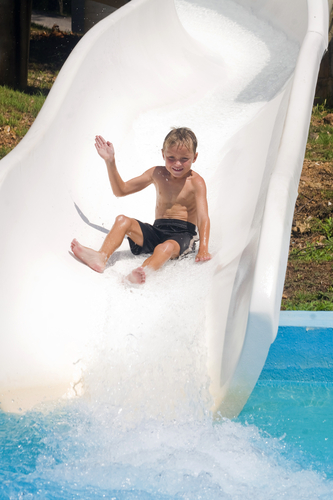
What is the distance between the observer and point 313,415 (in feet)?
6.51

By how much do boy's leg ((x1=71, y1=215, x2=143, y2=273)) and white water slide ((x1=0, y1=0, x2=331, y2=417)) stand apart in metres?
A: 0.04

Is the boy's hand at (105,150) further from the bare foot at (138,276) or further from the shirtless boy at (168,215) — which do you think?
the bare foot at (138,276)

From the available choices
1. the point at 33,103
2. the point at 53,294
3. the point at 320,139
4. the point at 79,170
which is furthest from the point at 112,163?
the point at 33,103

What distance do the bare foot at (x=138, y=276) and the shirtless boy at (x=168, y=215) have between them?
0.07m

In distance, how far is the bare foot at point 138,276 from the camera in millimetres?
2109

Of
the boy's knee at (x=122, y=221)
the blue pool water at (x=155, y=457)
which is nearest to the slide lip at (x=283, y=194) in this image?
the blue pool water at (x=155, y=457)

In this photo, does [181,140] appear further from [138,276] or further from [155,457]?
[155,457]

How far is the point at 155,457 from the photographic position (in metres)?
1.56

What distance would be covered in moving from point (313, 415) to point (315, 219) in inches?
72.4

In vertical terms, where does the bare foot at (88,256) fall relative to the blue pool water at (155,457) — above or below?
above

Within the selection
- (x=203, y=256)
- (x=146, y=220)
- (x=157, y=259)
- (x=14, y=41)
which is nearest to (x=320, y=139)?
(x=146, y=220)

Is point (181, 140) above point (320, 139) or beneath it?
beneath

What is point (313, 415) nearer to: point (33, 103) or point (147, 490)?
point (147, 490)

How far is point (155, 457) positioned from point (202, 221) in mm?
1158
